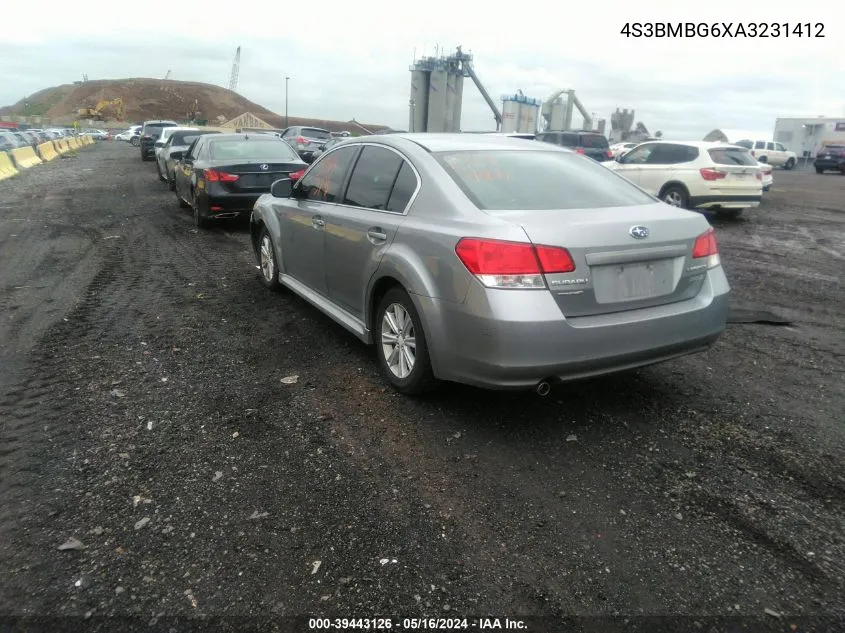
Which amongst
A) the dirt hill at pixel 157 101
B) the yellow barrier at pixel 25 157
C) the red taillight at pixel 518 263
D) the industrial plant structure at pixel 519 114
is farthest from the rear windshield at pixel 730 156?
the dirt hill at pixel 157 101

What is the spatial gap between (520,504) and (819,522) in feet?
4.33

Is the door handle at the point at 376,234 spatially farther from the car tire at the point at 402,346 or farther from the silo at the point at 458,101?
the silo at the point at 458,101

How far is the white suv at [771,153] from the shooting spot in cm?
4159

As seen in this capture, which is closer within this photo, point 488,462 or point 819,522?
point 819,522

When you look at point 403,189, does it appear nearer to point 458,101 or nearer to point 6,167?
point 6,167

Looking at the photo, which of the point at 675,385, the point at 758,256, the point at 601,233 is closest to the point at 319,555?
the point at 601,233

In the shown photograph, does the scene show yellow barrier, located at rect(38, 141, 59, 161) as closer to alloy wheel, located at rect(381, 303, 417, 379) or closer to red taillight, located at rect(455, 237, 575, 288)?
alloy wheel, located at rect(381, 303, 417, 379)

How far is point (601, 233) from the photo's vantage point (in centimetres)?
348

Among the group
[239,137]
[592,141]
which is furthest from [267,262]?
[592,141]

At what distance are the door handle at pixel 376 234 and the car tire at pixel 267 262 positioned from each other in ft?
7.38

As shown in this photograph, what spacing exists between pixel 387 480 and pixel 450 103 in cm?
6589

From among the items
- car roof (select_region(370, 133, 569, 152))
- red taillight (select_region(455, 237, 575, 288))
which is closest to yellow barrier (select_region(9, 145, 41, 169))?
car roof (select_region(370, 133, 569, 152))

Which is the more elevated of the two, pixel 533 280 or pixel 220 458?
pixel 533 280

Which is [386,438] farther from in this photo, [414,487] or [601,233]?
[601,233]
